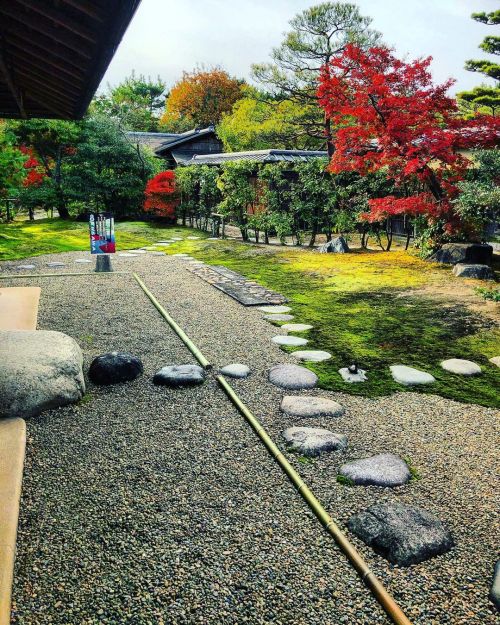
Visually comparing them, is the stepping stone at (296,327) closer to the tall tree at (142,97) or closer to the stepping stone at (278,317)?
the stepping stone at (278,317)

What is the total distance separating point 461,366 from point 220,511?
2.97m

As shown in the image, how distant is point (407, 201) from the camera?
9.70 metres

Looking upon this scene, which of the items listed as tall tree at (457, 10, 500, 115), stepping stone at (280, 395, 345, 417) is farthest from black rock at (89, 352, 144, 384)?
tall tree at (457, 10, 500, 115)

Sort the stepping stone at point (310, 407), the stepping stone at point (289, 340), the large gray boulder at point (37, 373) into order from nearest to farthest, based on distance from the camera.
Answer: the large gray boulder at point (37, 373), the stepping stone at point (310, 407), the stepping stone at point (289, 340)

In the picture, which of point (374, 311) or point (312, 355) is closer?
point (312, 355)

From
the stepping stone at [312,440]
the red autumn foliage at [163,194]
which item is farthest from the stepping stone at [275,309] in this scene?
the red autumn foliage at [163,194]

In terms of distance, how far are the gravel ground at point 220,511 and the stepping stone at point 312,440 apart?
0.08 metres

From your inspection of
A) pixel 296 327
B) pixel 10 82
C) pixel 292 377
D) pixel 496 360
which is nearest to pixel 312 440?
pixel 292 377

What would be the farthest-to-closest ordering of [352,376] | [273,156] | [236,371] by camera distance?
[273,156]
[236,371]
[352,376]

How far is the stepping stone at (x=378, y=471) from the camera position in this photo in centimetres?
263

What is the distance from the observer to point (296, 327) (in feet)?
18.5

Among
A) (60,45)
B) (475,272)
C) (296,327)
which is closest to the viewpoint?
(60,45)

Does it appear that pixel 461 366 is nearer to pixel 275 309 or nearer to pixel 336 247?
pixel 275 309

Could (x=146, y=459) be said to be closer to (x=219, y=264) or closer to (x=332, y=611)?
(x=332, y=611)
